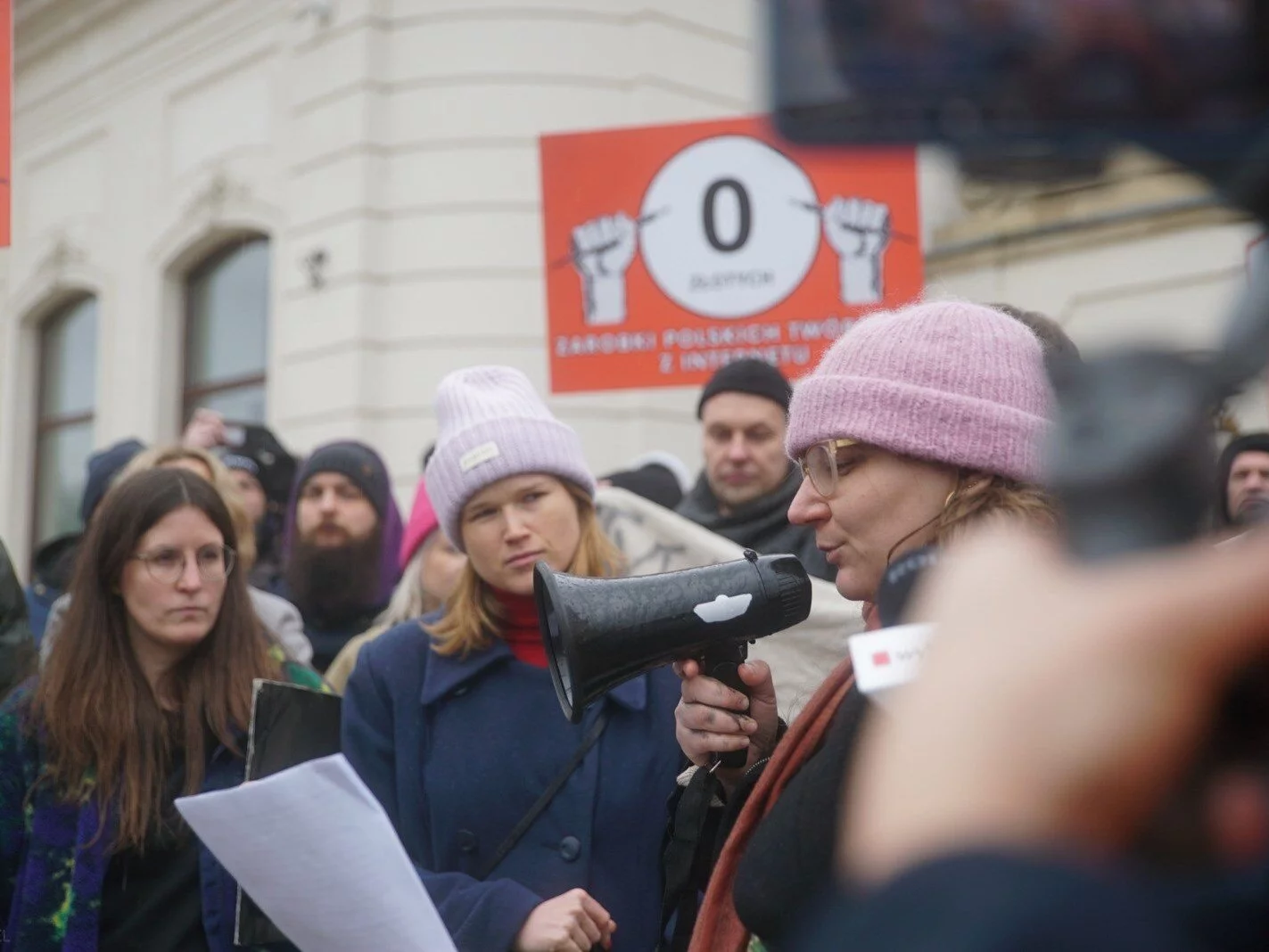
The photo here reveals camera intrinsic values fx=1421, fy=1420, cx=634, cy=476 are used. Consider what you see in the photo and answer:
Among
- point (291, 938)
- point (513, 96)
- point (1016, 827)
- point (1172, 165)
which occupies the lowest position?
point (291, 938)

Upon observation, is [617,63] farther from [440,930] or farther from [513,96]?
[440,930]

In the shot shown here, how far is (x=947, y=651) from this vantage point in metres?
0.55

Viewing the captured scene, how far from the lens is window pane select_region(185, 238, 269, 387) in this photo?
10.2m

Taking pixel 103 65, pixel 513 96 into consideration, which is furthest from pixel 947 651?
pixel 103 65

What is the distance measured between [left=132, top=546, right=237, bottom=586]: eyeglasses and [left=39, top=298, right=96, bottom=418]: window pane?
9472 mm

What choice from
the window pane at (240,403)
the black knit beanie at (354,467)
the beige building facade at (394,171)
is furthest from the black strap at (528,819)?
the window pane at (240,403)

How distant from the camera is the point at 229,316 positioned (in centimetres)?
1052

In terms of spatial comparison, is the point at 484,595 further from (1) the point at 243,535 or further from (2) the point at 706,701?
(1) the point at 243,535

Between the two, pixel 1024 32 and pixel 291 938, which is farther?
pixel 291 938

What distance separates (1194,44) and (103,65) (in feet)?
38.2

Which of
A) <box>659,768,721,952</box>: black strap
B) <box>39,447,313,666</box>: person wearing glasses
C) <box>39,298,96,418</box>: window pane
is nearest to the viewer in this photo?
<box>659,768,721,952</box>: black strap

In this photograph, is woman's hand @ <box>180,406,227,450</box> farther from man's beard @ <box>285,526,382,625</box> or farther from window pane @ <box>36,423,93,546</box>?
window pane @ <box>36,423,93,546</box>

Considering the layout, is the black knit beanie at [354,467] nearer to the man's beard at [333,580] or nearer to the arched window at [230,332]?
the man's beard at [333,580]

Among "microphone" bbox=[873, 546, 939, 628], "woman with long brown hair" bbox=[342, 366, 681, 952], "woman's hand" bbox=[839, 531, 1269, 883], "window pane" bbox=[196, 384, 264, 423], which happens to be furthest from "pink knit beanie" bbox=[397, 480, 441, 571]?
"window pane" bbox=[196, 384, 264, 423]
